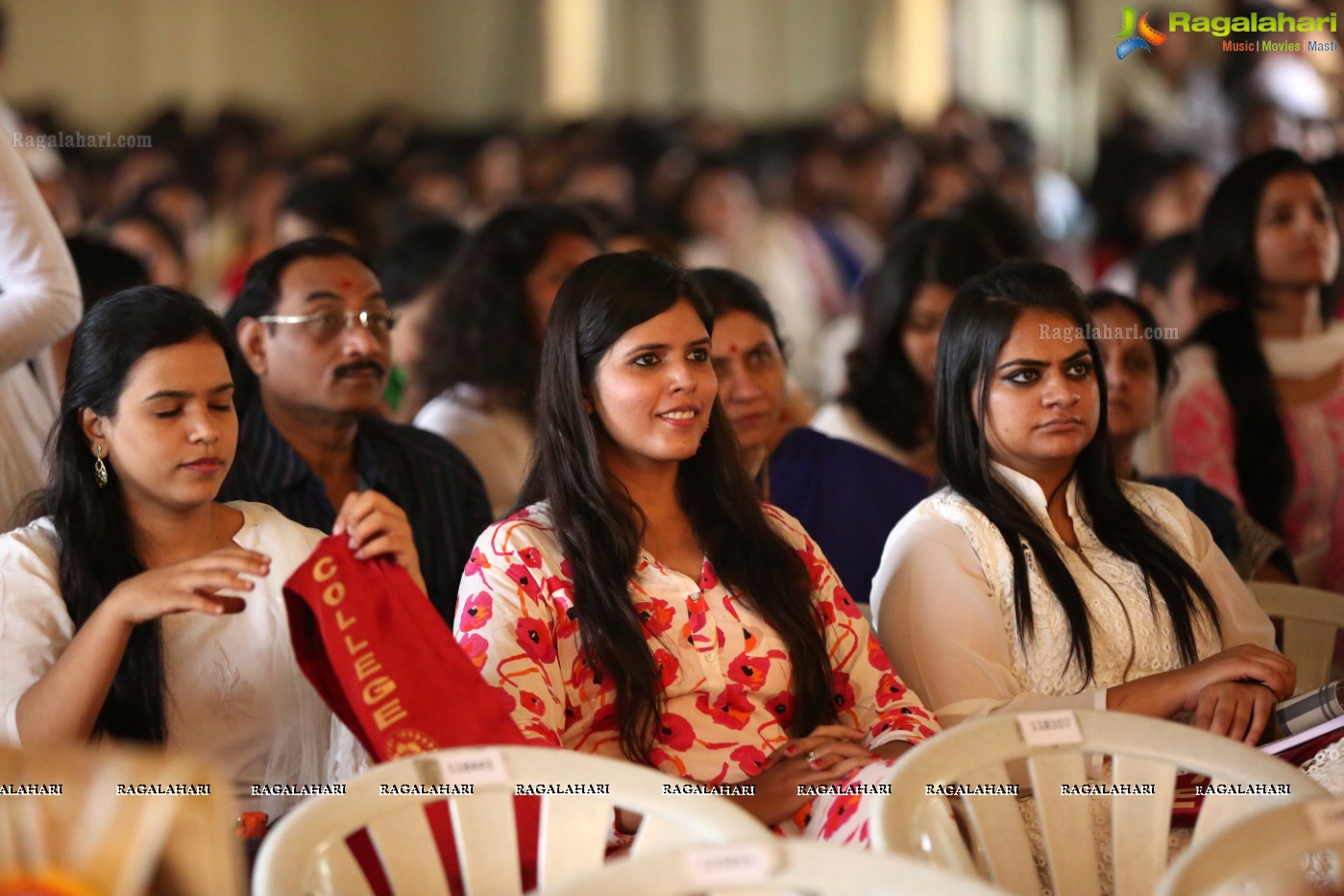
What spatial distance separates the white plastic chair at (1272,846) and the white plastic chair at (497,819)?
0.44 meters

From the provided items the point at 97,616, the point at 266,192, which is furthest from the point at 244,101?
the point at 97,616

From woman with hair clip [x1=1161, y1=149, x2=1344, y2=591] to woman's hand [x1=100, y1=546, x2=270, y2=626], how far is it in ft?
7.00

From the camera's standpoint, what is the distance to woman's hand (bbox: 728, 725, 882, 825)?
1.95 metres

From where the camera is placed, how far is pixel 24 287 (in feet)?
7.95

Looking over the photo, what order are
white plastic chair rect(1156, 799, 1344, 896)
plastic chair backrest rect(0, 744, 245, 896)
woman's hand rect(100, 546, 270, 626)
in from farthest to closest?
woman's hand rect(100, 546, 270, 626)
white plastic chair rect(1156, 799, 1344, 896)
plastic chair backrest rect(0, 744, 245, 896)

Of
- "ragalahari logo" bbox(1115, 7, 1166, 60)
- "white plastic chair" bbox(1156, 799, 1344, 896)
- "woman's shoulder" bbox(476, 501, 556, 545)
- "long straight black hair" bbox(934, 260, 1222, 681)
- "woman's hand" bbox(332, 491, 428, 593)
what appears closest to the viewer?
"white plastic chair" bbox(1156, 799, 1344, 896)

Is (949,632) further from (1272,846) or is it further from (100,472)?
(100,472)

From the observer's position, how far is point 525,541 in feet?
6.80

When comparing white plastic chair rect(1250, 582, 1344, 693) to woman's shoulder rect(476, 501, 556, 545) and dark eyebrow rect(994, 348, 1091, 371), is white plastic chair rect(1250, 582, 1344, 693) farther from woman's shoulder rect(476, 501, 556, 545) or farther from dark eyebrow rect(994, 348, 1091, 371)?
woman's shoulder rect(476, 501, 556, 545)

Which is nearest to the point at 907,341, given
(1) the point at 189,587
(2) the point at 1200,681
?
(2) the point at 1200,681

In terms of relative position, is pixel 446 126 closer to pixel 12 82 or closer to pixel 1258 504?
pixel 12 82

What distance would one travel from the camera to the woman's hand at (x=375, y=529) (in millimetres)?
1872

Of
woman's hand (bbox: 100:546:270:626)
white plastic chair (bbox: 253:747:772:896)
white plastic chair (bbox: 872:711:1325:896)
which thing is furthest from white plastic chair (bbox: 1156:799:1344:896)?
woman's hand (bbox: 100:546:270:626)

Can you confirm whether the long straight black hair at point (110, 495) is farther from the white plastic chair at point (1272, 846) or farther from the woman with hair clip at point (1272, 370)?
the woman with hair clip at point (1272, 370)
